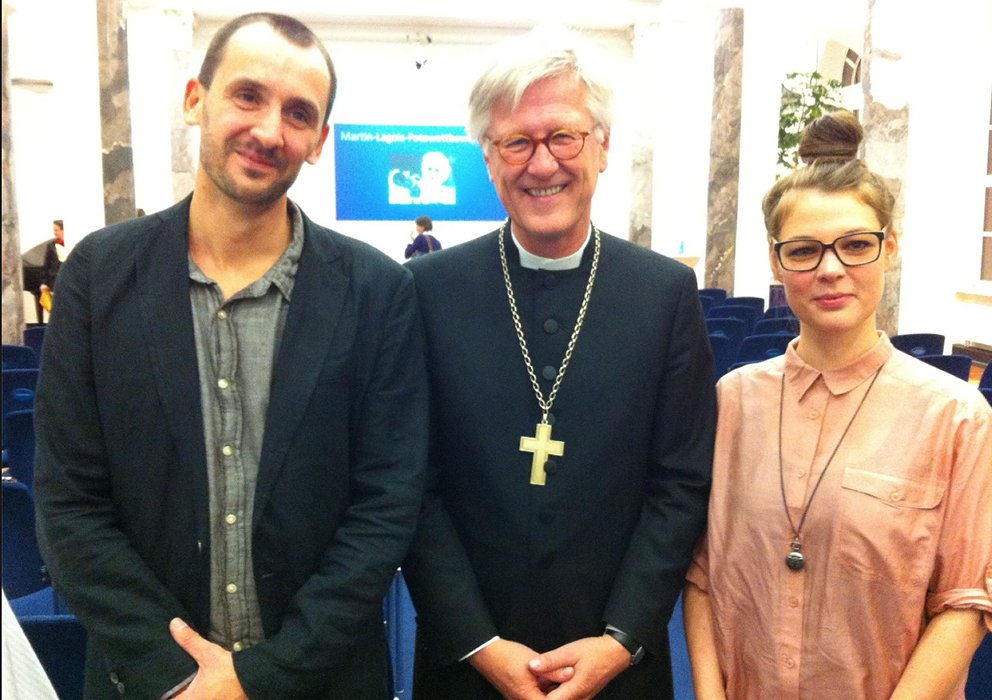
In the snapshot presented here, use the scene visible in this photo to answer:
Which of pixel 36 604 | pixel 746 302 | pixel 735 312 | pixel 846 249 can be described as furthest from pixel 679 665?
pixel 746 302

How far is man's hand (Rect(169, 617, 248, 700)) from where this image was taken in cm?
146

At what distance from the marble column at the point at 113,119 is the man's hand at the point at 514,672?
31.9 ft

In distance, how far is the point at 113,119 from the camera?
1030 cm

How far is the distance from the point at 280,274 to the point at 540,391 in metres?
0.56

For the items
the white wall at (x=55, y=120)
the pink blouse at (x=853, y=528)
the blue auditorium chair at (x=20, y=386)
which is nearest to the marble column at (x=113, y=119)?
the white wall at (x=55, y=120)

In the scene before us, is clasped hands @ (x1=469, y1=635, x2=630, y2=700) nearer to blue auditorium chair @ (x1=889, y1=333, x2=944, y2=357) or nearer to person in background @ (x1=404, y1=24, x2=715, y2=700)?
person in background @ (x1=404, y1=24, x2=715, y2=700)

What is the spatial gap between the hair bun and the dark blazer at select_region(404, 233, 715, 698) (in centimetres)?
35

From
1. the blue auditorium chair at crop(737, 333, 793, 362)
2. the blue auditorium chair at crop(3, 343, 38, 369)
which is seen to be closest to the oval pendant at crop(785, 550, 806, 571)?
the blue auditorium chair at crop(737, 333, 793, 362)

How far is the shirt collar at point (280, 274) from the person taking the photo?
1.55 m

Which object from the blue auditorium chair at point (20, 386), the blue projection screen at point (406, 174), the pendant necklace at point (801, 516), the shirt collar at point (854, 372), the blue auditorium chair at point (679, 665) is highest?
the blue projection screen at point (406, 174)

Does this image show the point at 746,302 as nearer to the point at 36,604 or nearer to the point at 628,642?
the point at 36,604

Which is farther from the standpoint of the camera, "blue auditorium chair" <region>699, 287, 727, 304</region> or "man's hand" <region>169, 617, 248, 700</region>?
"blue auditorium chair" <region>699, 287, 727, 304</region>

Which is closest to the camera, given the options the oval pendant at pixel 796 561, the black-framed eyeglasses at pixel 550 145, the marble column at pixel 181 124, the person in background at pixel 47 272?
the oval pendant at pixel 796 561

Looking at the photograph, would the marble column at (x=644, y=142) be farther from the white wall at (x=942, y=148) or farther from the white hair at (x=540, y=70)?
the white hair at (x=540, y=70)
